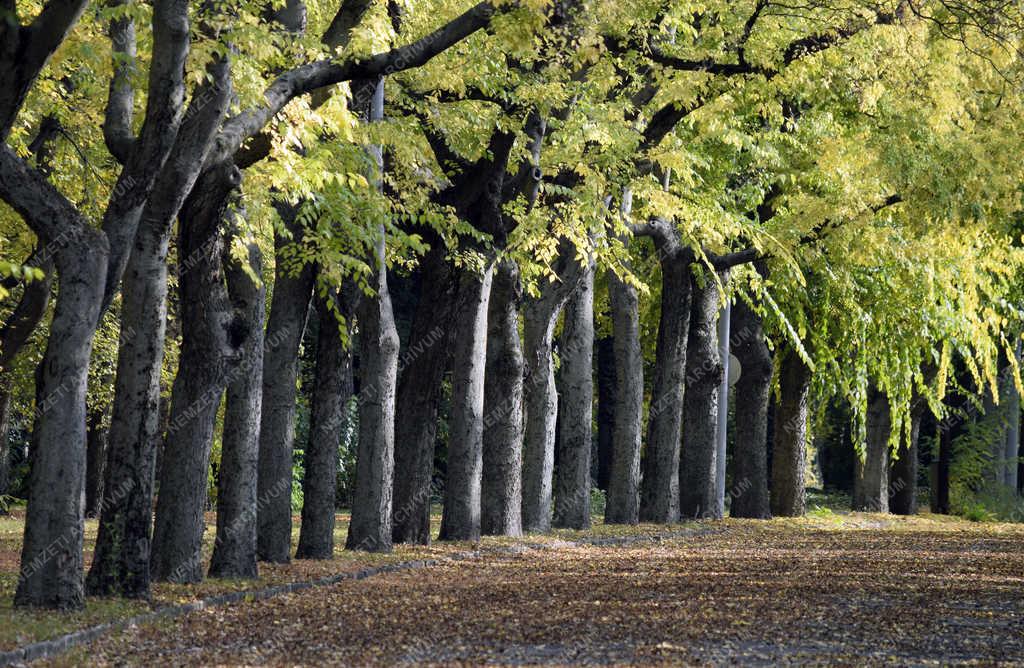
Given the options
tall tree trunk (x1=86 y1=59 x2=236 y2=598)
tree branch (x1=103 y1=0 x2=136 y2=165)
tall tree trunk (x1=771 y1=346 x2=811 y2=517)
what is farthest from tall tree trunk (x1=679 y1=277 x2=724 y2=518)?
tall tree trunk (x1=86 y1=59 x2=236 y2=598)

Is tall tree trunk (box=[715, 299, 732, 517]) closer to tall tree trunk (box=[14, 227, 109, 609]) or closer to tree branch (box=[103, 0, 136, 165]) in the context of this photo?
tree branch (box=[103, 0, 136, 165])

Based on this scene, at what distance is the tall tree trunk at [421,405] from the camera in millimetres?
21672

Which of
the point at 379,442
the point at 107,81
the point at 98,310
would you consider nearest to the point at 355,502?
the point at 379,442

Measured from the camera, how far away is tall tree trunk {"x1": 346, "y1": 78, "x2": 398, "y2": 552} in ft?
65.2

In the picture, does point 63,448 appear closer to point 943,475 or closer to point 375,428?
point 375,428

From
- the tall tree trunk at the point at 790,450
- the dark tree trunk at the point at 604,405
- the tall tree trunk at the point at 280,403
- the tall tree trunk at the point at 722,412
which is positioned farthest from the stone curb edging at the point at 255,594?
the dark tree trunk at the point at 604,405

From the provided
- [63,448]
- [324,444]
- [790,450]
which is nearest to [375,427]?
[324,444]

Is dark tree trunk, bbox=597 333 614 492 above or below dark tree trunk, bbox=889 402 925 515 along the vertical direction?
above

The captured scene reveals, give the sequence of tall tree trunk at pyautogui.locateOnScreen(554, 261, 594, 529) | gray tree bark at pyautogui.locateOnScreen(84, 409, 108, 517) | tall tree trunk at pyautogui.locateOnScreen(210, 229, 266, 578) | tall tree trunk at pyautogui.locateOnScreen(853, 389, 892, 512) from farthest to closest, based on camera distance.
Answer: tall tree trunk at pyautogui.locateOnScreen(853, 389, 892, 512)
gray tree bark at pyautogui.locateOnScreen(84, 409, 108, 517)
tall tree trunk at pyautogui.locateOnScreen(554, 261, 594, 529)
tall tree trunk at pyautogui.locateOnScreen(210, 229, 266, 578)

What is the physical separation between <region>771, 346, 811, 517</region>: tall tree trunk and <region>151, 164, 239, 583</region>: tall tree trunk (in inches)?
826

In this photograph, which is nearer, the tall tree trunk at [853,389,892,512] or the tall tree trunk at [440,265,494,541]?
the tall tree trunk at [440,265,494,541]

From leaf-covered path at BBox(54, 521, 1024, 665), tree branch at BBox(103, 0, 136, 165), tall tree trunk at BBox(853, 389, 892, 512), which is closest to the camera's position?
leaf-covered path at BBox(54, 521, 1024, 665)

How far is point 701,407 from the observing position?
31234mm

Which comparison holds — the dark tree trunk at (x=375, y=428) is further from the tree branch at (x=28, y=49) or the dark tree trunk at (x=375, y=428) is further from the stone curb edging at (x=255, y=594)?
the tree branch at (x=28, y=49)
